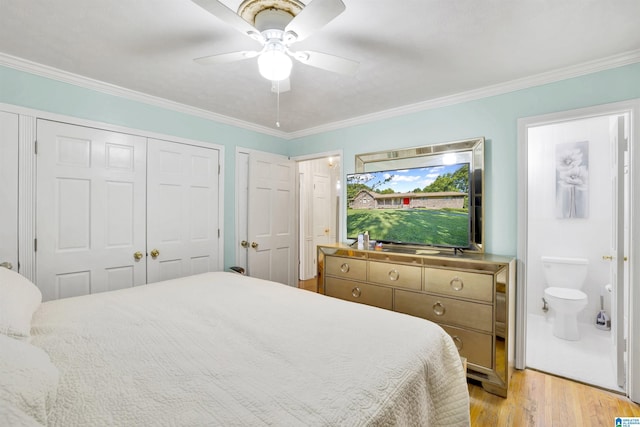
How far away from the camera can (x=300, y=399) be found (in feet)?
2.92

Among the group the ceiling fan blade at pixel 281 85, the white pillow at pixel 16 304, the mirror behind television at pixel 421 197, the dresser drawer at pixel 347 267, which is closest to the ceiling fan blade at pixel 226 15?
the ceiling fan blade at pixel 281 85

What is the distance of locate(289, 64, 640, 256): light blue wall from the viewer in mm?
2164

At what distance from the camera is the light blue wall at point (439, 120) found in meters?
2.19

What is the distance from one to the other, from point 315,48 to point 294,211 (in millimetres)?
2390

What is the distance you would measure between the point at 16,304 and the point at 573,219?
4769 millimetres

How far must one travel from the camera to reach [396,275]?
8.61 ft

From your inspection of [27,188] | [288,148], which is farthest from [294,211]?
[27,188]

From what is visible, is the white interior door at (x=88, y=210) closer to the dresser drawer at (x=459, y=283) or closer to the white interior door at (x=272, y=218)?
the white interior door at (x=272, y=218)

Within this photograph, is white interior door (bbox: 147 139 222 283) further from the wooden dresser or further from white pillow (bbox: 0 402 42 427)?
white pillow (bbox: 0 402 42 427)

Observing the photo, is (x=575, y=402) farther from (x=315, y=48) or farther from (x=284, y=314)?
(x=315, y=48)

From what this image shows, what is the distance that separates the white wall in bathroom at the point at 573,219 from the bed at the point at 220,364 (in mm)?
2661

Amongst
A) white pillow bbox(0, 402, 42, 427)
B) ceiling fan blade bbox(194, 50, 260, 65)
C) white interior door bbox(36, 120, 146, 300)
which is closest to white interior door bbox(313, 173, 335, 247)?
white interior door bbox(36, 120, 146, 300)

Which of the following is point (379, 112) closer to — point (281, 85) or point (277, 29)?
point (281, 85)

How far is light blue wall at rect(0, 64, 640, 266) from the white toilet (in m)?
1.17
